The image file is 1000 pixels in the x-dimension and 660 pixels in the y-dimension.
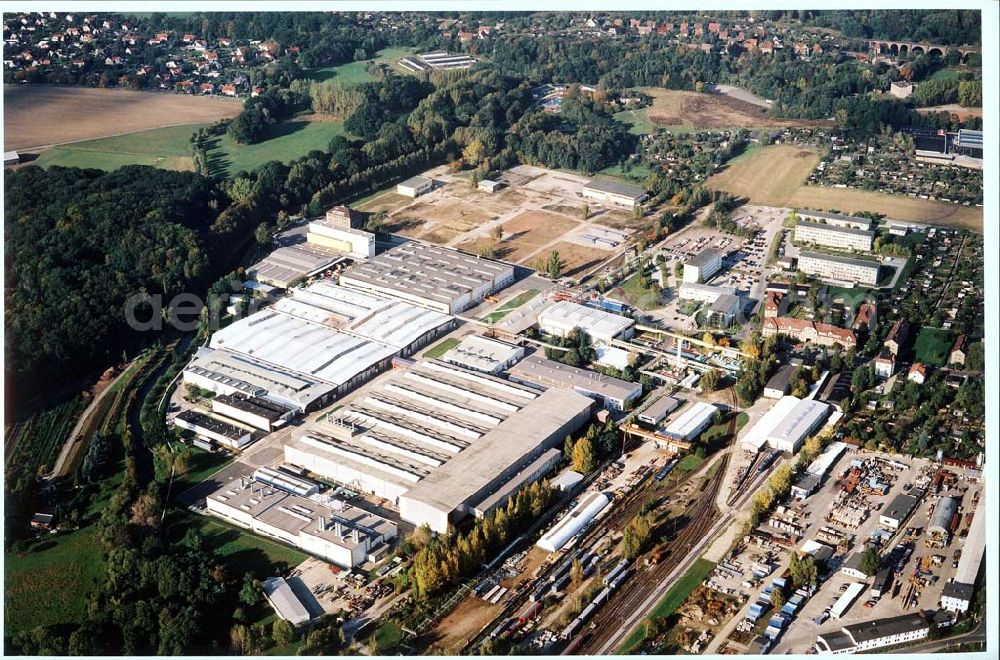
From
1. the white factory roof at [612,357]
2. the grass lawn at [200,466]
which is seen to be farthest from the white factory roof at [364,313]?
the grass lawn at [200,466]

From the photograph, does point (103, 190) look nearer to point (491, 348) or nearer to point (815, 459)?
point (491, 348)

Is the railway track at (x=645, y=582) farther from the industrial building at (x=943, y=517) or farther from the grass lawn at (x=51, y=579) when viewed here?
the grass lawn at (x=51, y=579)

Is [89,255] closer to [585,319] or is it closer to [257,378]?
[257,378]

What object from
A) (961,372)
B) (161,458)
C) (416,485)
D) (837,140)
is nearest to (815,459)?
(961,372)

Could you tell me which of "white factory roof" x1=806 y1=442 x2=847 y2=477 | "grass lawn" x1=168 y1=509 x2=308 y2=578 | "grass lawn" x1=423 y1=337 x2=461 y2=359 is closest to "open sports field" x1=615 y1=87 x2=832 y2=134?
"grass lawn" x1=423 y1=337 x2=461 y2=359

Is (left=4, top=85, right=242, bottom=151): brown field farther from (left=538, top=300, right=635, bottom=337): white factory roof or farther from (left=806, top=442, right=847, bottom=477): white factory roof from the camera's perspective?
(left=806, top=442, right=847, bottom=477): white factory roof

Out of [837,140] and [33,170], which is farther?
[837,140]

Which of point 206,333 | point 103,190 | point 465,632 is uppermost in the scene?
point 103,190
